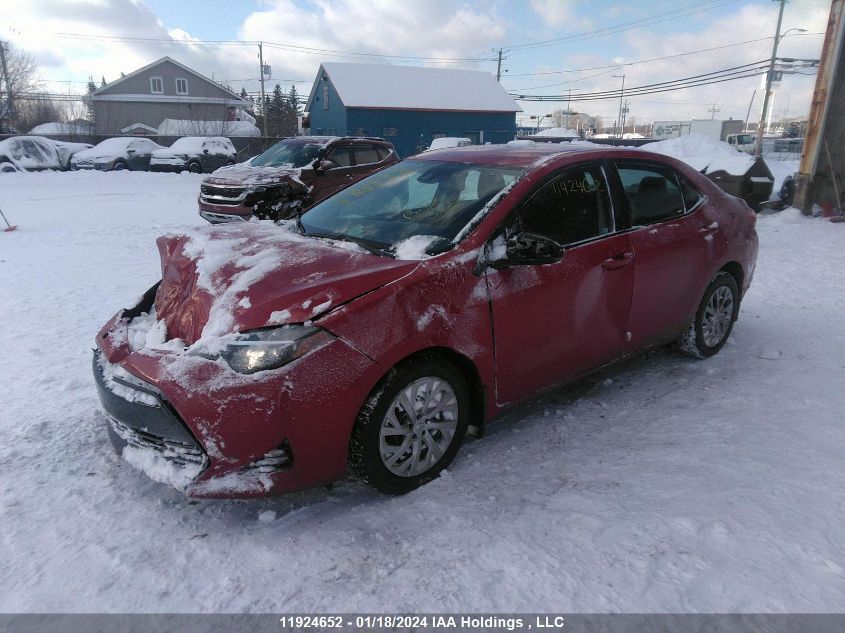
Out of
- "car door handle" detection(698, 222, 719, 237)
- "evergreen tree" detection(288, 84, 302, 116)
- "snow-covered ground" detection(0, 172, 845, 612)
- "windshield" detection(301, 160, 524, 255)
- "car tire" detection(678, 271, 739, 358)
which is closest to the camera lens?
"snow-covered ground" detection(0, 172, 845, 612)

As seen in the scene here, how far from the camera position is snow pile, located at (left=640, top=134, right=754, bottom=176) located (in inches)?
511

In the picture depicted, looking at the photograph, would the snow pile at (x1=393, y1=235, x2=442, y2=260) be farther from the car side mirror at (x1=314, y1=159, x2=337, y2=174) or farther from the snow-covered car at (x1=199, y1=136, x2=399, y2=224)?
the car side mirror at (x1=314, y1=159, x2=337, y2=174)

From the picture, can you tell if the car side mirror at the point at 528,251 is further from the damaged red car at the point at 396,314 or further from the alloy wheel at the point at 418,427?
the alloy wheel at the point at 418,427

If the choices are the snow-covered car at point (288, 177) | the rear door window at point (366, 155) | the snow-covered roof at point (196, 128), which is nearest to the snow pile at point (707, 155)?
the rear door window at point (366, 155)

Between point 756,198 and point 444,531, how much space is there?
42.5 feet

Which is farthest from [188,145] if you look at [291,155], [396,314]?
[396,314]

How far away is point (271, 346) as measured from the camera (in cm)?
249

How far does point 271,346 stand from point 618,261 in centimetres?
221

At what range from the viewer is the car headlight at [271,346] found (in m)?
2.46

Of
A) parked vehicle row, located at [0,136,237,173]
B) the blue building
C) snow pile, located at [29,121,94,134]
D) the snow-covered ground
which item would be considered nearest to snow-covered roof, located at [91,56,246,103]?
snow pile, located at [29,121,94,134]

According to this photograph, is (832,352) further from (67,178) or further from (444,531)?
(67,178)

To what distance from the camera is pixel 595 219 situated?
363 centimetres
